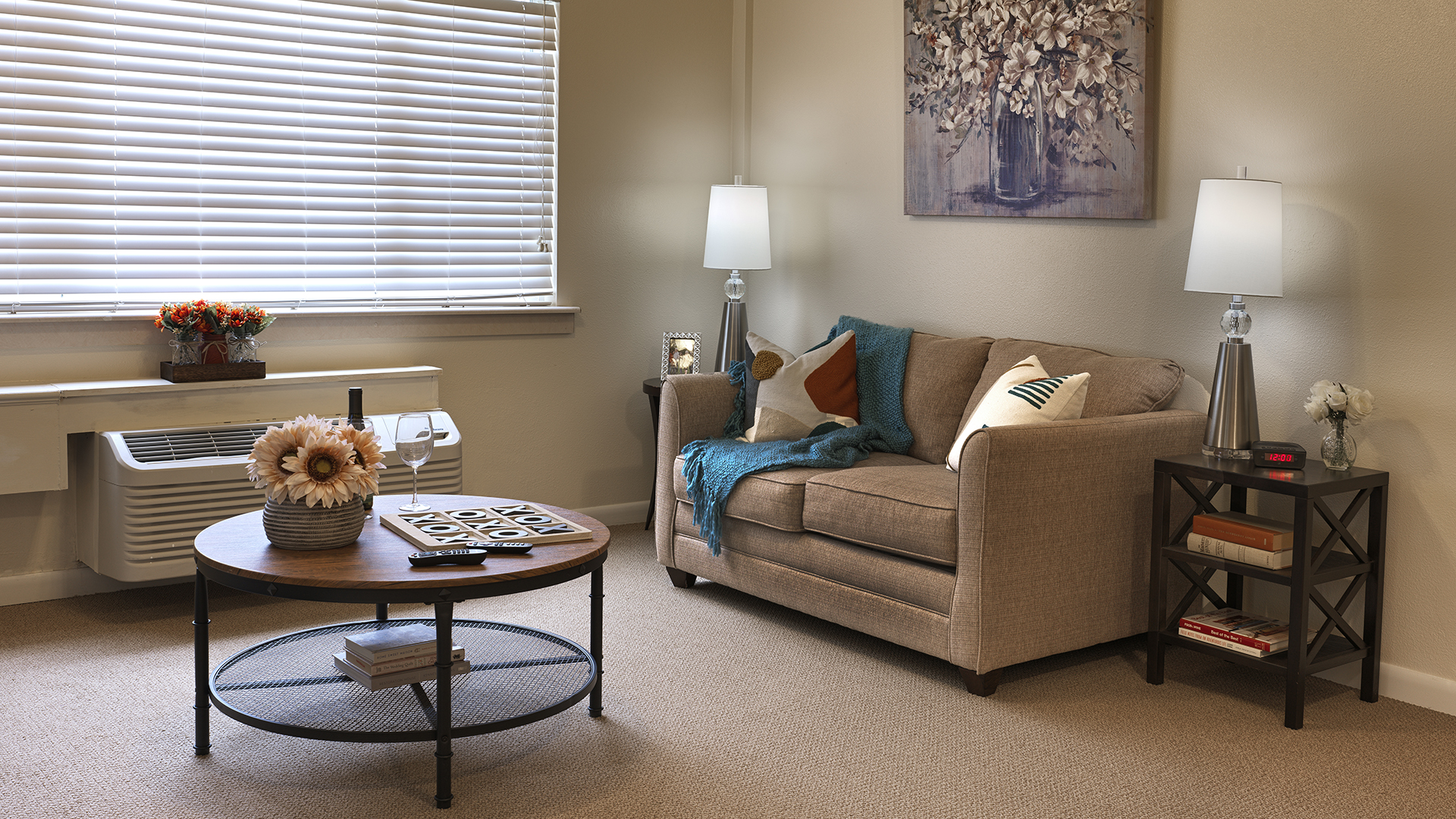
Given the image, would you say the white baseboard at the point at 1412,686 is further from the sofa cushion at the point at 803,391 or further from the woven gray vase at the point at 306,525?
the woven gray vase at the point at 306,525

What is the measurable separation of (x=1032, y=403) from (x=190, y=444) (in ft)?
7.98

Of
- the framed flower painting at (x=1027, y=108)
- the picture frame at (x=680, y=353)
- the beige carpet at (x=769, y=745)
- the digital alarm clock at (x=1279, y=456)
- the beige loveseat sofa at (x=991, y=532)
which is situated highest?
the framed flower painting at (x=1027, y=108)

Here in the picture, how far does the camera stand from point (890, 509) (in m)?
3.07

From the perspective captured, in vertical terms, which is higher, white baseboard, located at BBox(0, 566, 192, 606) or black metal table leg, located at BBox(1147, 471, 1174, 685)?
black metal table leg, located at BBox(1147, 471, 1174, 685)

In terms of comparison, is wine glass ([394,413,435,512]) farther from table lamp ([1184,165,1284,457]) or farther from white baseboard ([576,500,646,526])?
white baseboard ([576,500,646,526])

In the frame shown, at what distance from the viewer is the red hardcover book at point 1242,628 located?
288 centimetres

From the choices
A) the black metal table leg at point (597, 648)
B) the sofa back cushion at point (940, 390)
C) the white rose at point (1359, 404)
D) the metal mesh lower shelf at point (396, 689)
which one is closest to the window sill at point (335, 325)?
the metal mesh lower shelf at point (396, 689)

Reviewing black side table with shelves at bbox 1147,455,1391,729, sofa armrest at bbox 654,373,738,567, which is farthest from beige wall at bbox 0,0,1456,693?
sofa armrest at bbox 654,373,738,567

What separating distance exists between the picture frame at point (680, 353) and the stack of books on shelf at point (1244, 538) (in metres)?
2.11

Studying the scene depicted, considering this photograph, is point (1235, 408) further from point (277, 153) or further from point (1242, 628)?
point (277, 153)

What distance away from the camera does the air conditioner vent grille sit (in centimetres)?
349

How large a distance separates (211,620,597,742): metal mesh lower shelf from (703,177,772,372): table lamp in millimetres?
1651

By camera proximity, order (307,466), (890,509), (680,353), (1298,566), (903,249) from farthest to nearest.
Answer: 1. (680,353)
2. (903,249)
3. (890,509)
4. (1298,566)
5. (307,466)

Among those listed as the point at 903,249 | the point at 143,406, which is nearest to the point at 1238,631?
the point at 903,249
